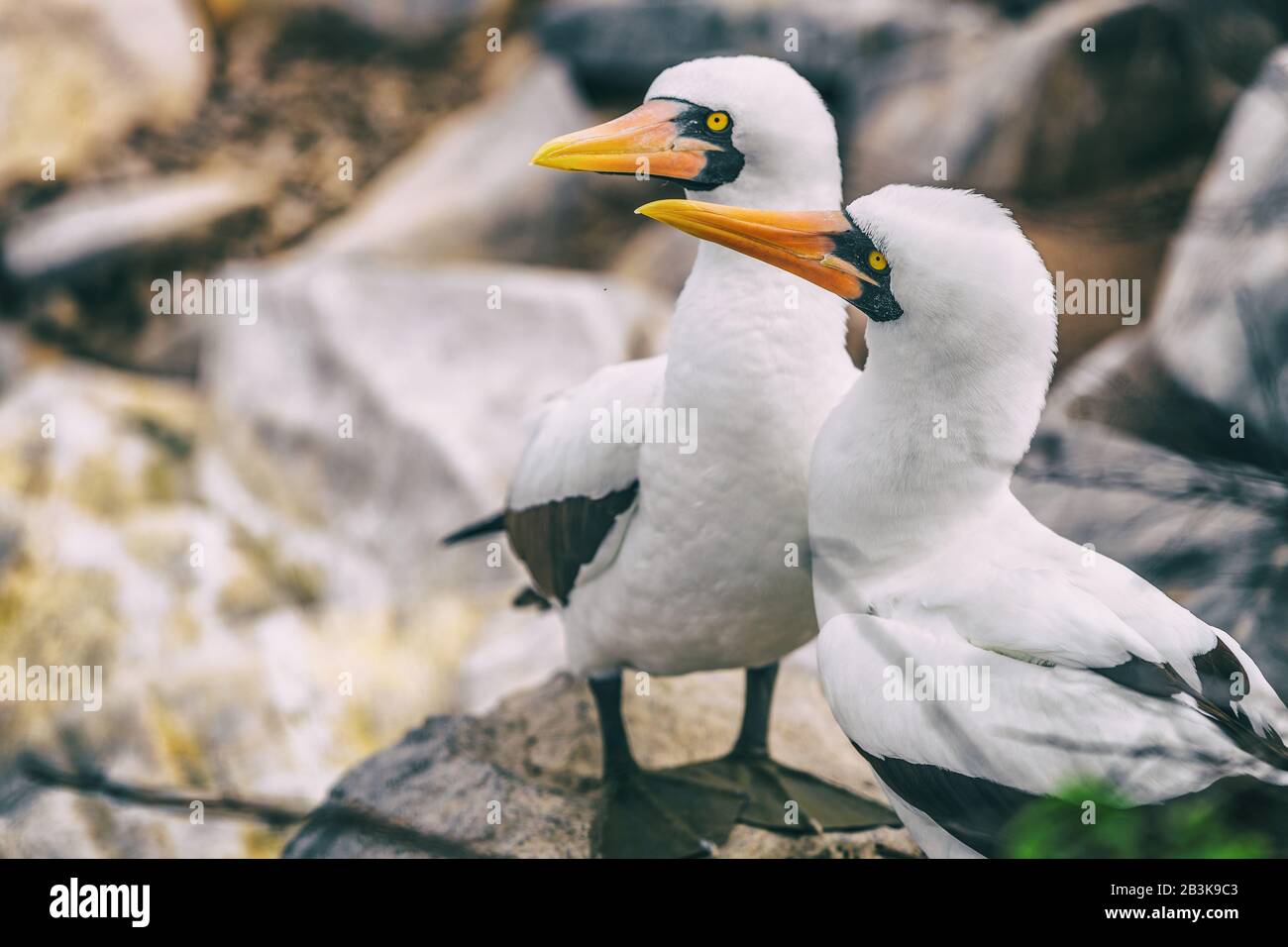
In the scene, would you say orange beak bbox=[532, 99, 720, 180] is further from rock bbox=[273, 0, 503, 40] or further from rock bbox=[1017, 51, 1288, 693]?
rock bbox=[273, 0, 503, 40]

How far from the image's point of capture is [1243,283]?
167 centimetres

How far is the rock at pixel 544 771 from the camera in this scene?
3.16 meters

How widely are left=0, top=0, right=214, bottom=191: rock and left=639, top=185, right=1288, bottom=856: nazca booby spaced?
7.53 metres

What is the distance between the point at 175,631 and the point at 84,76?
14.7 ft

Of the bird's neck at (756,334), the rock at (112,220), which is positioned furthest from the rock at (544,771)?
the rock at (112,220)

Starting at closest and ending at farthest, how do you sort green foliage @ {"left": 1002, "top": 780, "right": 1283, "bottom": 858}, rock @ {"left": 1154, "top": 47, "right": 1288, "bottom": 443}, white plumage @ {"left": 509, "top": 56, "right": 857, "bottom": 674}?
rock @ {"left": 1154, "top": 47, "right": 1288, "bottom": 443}
green foliage @ {"left": 1002, "top": 780, "right": 1283, "bottom": 858}
white plumage @ {"left": 509, "top": 56, "right": 857, "bottom": 674}

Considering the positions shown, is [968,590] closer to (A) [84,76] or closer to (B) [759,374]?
(B) [759,374]

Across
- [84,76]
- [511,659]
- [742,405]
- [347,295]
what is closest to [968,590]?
[742,405]

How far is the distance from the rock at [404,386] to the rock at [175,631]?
0.72ft

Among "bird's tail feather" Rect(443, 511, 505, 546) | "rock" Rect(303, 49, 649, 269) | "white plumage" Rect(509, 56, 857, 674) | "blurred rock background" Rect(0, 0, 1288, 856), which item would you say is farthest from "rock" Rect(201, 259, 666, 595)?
"white plumage" Rect(509, 56, 857, 674)

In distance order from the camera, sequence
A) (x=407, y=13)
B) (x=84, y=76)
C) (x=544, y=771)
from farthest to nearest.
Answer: (x=407, y=13), (x=84, y=76), (x=544, y=771)

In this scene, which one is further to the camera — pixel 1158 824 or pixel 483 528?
pixel 483 528

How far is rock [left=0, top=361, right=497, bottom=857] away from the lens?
5.61 meters
